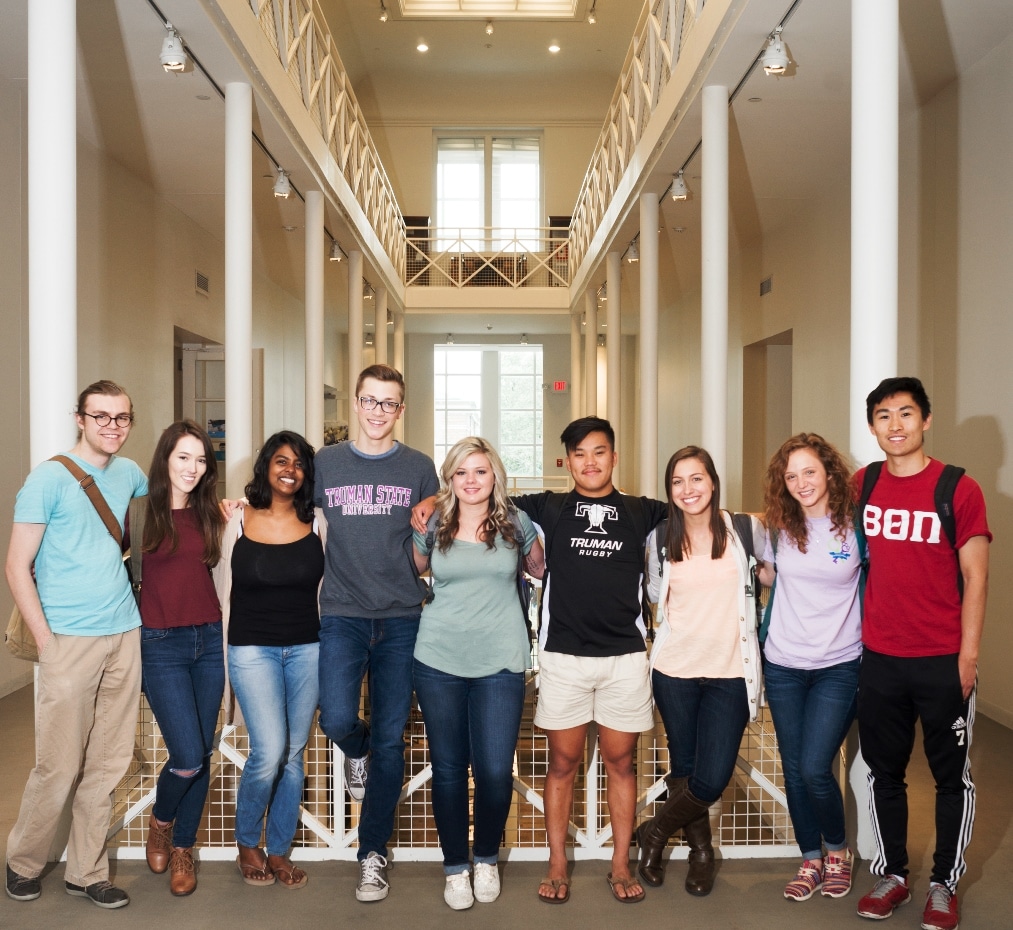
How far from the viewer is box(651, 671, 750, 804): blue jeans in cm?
323

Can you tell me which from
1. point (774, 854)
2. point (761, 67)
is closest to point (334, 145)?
point (761, 67)

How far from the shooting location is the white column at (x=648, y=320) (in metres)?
8.45

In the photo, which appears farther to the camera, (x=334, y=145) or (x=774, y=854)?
(x=334, y=145)

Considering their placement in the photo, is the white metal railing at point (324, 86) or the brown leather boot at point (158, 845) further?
the white metal railing at point (324, 86)

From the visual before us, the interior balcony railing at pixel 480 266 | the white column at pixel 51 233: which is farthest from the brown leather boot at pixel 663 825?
the interior balcony railing at pixel 480 266

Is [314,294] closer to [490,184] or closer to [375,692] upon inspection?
[375,692]

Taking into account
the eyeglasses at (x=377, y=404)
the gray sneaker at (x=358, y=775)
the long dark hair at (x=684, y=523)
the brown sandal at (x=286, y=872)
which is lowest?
the brown sandal at (x=286, y=872)

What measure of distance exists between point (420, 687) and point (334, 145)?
7730 mm

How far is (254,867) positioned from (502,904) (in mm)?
945

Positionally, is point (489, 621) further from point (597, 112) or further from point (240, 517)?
point (597, 112)

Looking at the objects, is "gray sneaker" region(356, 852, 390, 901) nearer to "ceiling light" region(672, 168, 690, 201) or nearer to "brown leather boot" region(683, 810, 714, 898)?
"brown leather boot" region(683, 810, 714, 898)

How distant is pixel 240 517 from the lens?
3357 millimetres

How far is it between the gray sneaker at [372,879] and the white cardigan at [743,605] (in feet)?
4.07

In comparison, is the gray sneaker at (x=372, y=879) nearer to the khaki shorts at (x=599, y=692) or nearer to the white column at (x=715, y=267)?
the khaki shorts at (x=599, y=692)
